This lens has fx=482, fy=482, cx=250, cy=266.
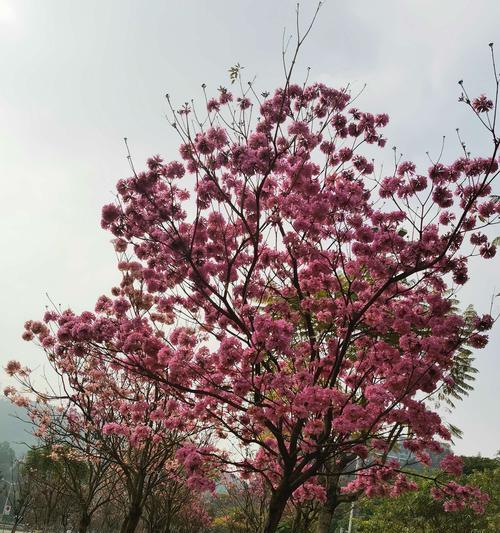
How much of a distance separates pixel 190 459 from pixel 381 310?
11.7 ft

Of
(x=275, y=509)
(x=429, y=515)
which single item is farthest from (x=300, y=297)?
(x=429, y=515)

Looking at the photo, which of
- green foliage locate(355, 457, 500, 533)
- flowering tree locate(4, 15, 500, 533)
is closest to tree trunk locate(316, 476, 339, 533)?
flowering tree locate(4, 15, 500, 533)

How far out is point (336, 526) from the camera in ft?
164

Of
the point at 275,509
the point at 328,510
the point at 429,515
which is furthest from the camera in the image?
the point at 429,515

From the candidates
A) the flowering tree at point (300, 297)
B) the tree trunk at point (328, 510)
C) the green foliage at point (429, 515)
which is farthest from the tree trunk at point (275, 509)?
the green foliage at point (429, 515)

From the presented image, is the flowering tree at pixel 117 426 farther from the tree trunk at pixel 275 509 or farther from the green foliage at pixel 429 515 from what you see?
the green foliage at pixel 429 515

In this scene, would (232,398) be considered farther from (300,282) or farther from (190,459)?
(300,282)

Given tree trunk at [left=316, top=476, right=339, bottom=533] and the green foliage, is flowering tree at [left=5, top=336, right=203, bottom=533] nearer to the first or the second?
tree trunk at [left=316, top=476, right=339, bottom=533]

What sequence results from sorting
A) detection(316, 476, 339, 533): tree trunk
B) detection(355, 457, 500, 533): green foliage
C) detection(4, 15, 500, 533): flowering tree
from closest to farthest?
detection(4, 15, 500, 533): flowering tree, detection(316, 476, 339, 533): tree trunk, detection(355, 457, 500, 533): green foliage

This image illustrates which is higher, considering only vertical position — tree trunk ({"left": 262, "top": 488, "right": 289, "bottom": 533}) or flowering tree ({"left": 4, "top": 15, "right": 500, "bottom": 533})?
flowering tree ({"left": 4, "top": 15, "right": 500, "bottom": 533})

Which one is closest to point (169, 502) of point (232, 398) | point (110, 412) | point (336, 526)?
point (110, 412)

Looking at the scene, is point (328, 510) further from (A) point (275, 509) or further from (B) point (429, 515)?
(B) point (429, 515)

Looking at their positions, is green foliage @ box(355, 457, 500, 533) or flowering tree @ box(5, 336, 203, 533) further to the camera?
green foliage @ box(355, 457, 500, 533)

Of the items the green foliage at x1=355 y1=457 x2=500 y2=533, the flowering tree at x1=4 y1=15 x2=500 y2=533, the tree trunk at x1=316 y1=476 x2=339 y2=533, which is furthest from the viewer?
the green foliage at x1=355 y1=457 x2=500 y2=533
